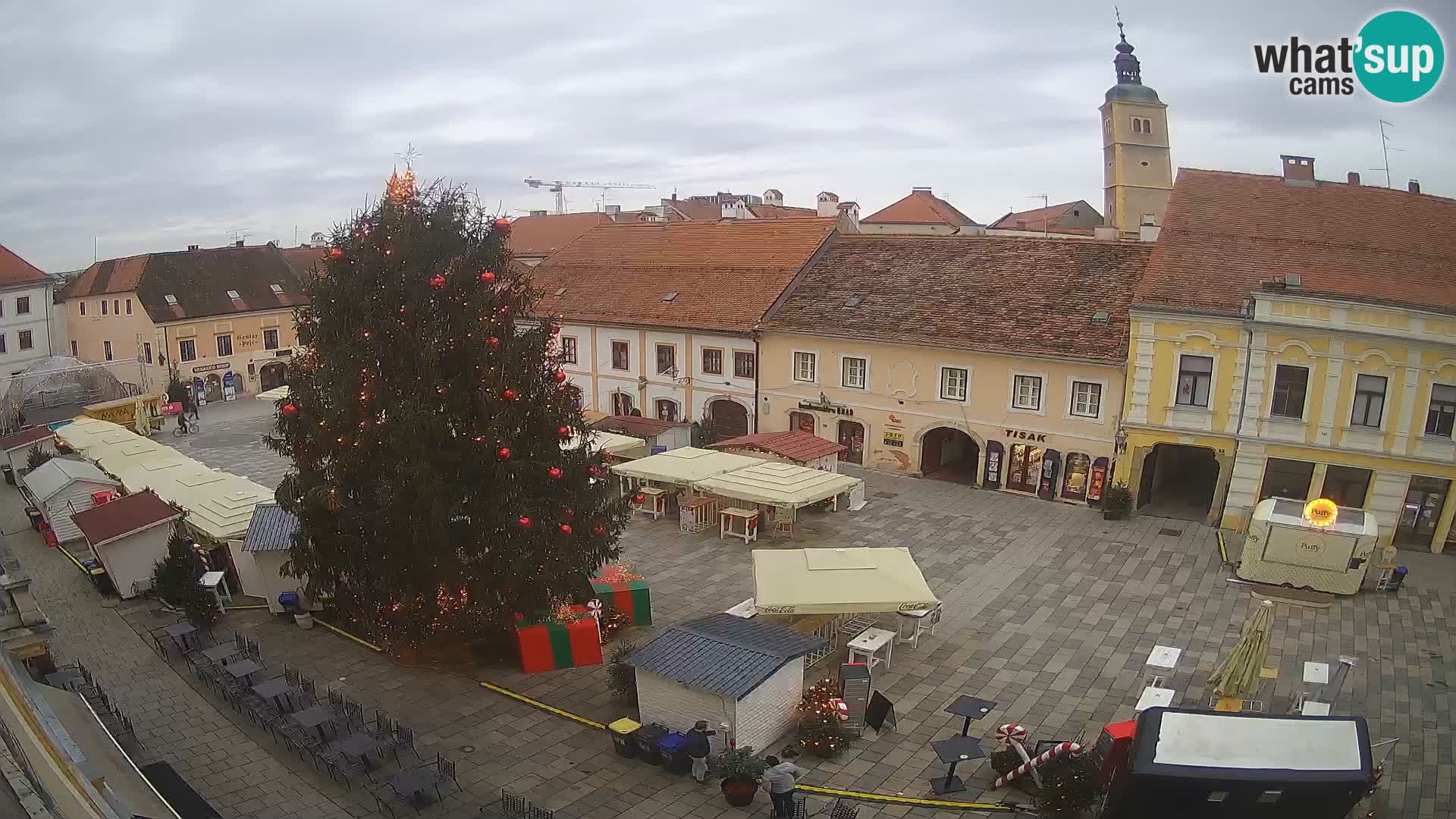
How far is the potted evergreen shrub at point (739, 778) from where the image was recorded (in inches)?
487

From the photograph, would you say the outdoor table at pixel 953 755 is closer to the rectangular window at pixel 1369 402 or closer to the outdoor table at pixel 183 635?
the outdoor table at pixel 183 635

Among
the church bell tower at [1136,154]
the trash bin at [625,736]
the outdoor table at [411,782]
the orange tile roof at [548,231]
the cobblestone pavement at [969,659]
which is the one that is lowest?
the cobblestone pavement at [969,659]

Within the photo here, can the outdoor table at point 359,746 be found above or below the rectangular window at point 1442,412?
below

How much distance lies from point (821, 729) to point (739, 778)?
Answer: 1.74 meters

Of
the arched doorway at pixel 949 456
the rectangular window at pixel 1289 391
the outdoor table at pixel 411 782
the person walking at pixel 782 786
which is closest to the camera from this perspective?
the person walking at pixel 782 786

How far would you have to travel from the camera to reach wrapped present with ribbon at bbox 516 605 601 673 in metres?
16.2

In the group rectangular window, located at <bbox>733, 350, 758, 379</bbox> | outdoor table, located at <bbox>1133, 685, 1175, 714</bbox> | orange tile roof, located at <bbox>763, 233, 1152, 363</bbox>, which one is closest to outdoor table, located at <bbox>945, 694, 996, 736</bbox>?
outdoor table, located at <bbox>1133, 685, 1175, 714</bbox>

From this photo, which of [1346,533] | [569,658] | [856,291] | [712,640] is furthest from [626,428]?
[1346,533]

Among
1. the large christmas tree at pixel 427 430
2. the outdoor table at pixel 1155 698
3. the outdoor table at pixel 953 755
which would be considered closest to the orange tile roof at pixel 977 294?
the outdoor table at pixel 1155 698

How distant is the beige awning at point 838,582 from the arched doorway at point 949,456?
12.2 metres

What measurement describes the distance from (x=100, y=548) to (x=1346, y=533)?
82.5 feet

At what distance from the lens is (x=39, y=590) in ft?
67.3

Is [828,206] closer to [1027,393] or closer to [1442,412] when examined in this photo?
[1027,393]

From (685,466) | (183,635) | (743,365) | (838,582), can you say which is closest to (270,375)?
(743,365)
